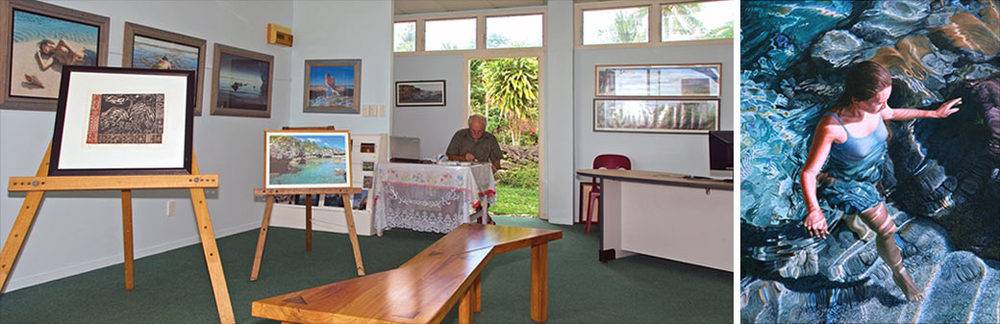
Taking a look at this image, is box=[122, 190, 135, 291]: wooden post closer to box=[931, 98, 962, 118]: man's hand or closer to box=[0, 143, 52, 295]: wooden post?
box=[0, 143, 52, 295]: wooden post

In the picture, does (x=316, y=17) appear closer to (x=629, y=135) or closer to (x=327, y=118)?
(x=327, y=118)

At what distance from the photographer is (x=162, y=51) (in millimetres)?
4117

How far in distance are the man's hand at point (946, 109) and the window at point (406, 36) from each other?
5.95 m

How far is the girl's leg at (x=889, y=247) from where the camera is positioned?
4.80 ft

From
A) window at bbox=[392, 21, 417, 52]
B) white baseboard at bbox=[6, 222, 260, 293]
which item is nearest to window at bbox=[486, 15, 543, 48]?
window at bbox=[392, 21, 417, 52]

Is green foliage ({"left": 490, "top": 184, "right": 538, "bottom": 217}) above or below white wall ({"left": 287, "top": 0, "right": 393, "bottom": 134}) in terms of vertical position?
below

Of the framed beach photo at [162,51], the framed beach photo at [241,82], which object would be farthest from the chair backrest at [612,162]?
the framed beach photo at [162,51]

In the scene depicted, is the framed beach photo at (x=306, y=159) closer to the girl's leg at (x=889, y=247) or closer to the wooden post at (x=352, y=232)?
the wooden post at (x=352, y=232)

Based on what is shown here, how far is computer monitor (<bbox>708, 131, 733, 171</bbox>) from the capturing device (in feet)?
11.6

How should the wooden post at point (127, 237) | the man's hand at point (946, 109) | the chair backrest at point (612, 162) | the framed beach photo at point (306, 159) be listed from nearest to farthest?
the man's hand at point (946, 109) → the wooden post at point (127, 237) → the framed beach photo at point (306, 159) → the chair backrest at point (612, 162)

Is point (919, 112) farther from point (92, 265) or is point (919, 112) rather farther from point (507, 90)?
point (507, 90)

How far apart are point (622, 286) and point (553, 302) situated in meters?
0.61

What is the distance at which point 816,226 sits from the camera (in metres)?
1.53

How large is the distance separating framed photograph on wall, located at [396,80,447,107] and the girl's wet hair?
17.7ft
